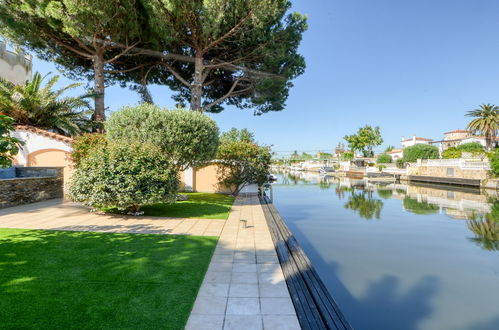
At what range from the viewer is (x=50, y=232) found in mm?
6574

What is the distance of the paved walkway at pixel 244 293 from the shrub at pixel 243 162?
32.3 ft

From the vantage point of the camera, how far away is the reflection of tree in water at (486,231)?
332 inches

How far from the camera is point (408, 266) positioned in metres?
6.51

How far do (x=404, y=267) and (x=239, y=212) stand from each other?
19.6 ft

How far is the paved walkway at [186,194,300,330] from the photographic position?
10.1 ft

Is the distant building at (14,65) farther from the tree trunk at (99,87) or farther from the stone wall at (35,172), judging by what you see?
the stone wall at (35,172)

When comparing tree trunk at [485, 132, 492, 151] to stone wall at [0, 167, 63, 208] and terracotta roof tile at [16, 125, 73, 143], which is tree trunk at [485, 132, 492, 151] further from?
stone wall at [0, 167, 63, 208]

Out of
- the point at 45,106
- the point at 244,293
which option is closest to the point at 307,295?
the point at 244,293

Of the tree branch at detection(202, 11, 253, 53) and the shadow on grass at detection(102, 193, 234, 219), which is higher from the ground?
the tree branch at detection(202, 11, 253, 53)

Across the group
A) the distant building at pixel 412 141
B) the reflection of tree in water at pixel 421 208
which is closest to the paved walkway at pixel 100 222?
the reflection of tree in water at pixel 421 208

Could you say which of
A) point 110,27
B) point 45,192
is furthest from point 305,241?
point 110,27

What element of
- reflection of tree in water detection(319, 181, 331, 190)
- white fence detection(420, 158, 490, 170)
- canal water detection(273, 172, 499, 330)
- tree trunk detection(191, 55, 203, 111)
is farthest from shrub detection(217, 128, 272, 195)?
white fence detection(420, 158, 490, 170)

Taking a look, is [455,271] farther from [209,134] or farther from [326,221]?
[209,134]

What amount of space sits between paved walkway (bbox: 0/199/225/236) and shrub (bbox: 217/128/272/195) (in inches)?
300
